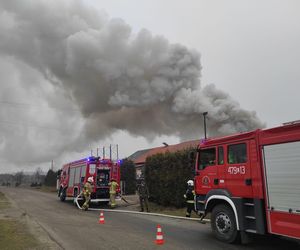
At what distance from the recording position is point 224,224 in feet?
28.8

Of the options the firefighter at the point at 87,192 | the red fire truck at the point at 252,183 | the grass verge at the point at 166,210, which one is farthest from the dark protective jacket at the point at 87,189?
the red fire truck at the point at 252,183

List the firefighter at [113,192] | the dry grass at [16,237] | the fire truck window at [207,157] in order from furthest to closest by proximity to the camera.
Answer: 1. the firefighter at [113,192]
2. the fire truck window at [207,157]
3. the dry grass at [16,237]

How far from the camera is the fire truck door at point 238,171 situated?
8.18 m

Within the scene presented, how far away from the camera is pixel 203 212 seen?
9797 millimetres

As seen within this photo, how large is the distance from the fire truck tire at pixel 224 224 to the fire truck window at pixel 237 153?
3.77 feet

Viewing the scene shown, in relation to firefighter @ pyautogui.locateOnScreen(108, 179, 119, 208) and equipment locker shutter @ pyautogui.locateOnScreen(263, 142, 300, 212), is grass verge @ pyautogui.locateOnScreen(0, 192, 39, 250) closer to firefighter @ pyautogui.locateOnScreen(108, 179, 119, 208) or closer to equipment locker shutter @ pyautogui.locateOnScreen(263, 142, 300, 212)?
equipment locker shutter @ pyautogui.locateOnScreen(263, 142, 300, 212)

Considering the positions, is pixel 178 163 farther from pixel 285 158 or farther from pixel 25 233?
pixel 285 158

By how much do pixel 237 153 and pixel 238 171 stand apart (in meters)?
0.44

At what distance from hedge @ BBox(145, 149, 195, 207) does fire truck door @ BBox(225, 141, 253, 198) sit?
22.1 feet

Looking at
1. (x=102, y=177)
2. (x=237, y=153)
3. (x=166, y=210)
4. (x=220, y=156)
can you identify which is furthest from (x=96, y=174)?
(x=237, y=153)

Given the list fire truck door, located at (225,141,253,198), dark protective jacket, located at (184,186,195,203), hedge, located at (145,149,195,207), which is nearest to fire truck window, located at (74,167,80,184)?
hedge, located at (145,149,195,207)

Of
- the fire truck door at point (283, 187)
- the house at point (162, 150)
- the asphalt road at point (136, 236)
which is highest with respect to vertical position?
the house at point (162, 150)

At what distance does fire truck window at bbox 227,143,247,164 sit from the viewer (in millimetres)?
8391

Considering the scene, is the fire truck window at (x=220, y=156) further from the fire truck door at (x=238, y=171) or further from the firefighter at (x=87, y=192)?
the firefighter at (x=87, y=192)
